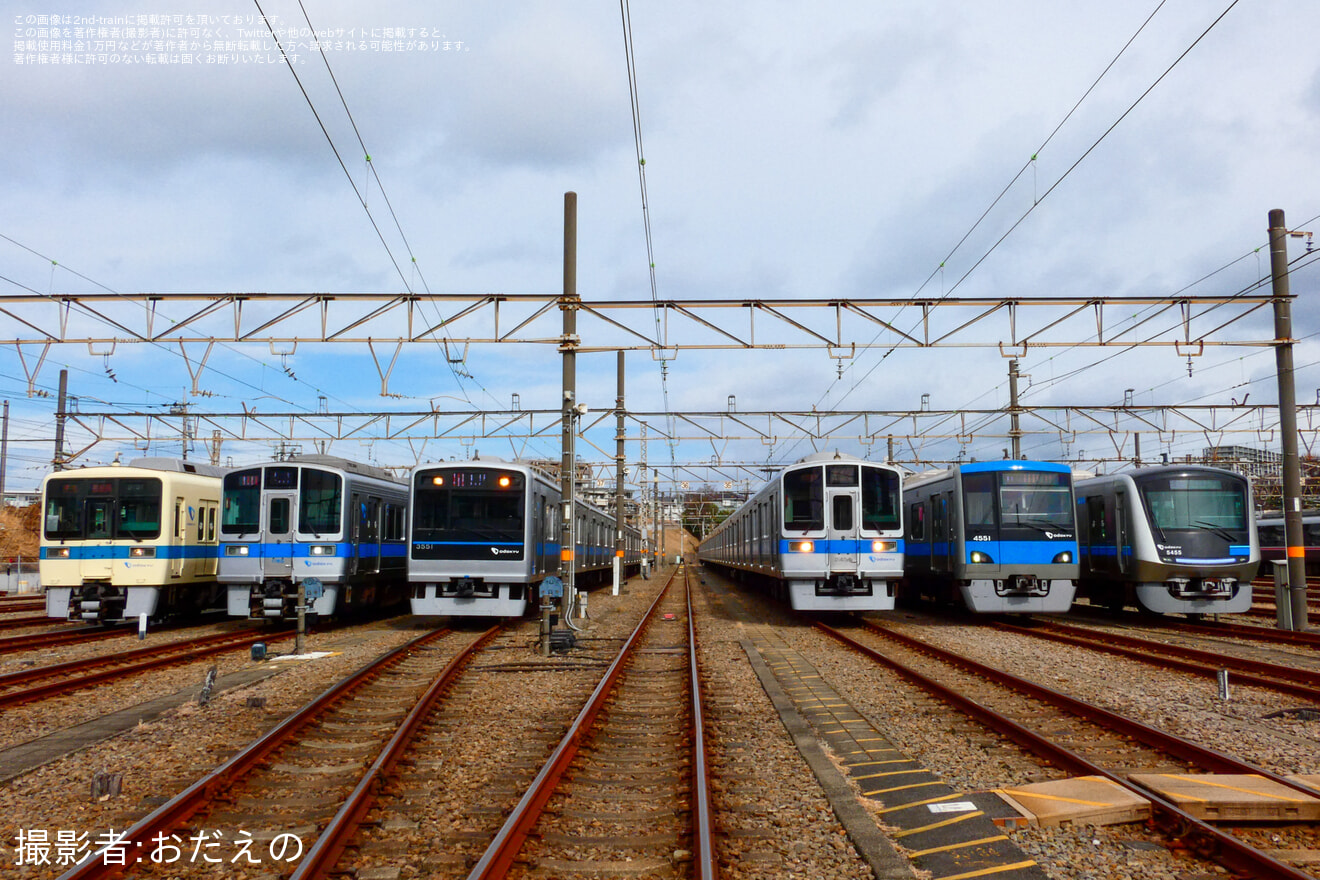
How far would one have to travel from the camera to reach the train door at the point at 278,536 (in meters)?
14.6

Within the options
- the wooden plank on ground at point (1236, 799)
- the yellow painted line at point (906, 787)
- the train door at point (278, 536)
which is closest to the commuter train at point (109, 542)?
the train door at point (278, 536)

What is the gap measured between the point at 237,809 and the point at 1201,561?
15.1 meters

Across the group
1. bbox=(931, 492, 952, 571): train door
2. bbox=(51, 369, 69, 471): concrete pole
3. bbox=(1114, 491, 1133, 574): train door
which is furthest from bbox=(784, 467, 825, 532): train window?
bbox=(51, 369, 69, 471): concrete pole

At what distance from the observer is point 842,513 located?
50.3 feet

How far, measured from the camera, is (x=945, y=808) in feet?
16.7

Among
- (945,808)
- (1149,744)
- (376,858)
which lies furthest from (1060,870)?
(376,858)

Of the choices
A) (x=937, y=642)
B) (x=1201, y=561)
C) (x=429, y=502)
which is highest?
(x=429, y=502)

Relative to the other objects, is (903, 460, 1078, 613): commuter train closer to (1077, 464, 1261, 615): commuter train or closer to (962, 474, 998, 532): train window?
(962, 474, 998, 532): train window

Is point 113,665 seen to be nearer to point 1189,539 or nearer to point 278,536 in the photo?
point 278,536

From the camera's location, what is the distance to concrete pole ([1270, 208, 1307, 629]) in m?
13.9

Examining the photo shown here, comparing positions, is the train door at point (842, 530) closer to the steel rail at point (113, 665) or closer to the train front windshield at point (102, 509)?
the steel rail at point (113, 665)

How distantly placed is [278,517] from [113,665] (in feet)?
13.5

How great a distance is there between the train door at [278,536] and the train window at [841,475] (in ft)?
28.8

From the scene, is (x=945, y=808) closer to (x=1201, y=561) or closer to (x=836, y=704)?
(x=836, y=704)
